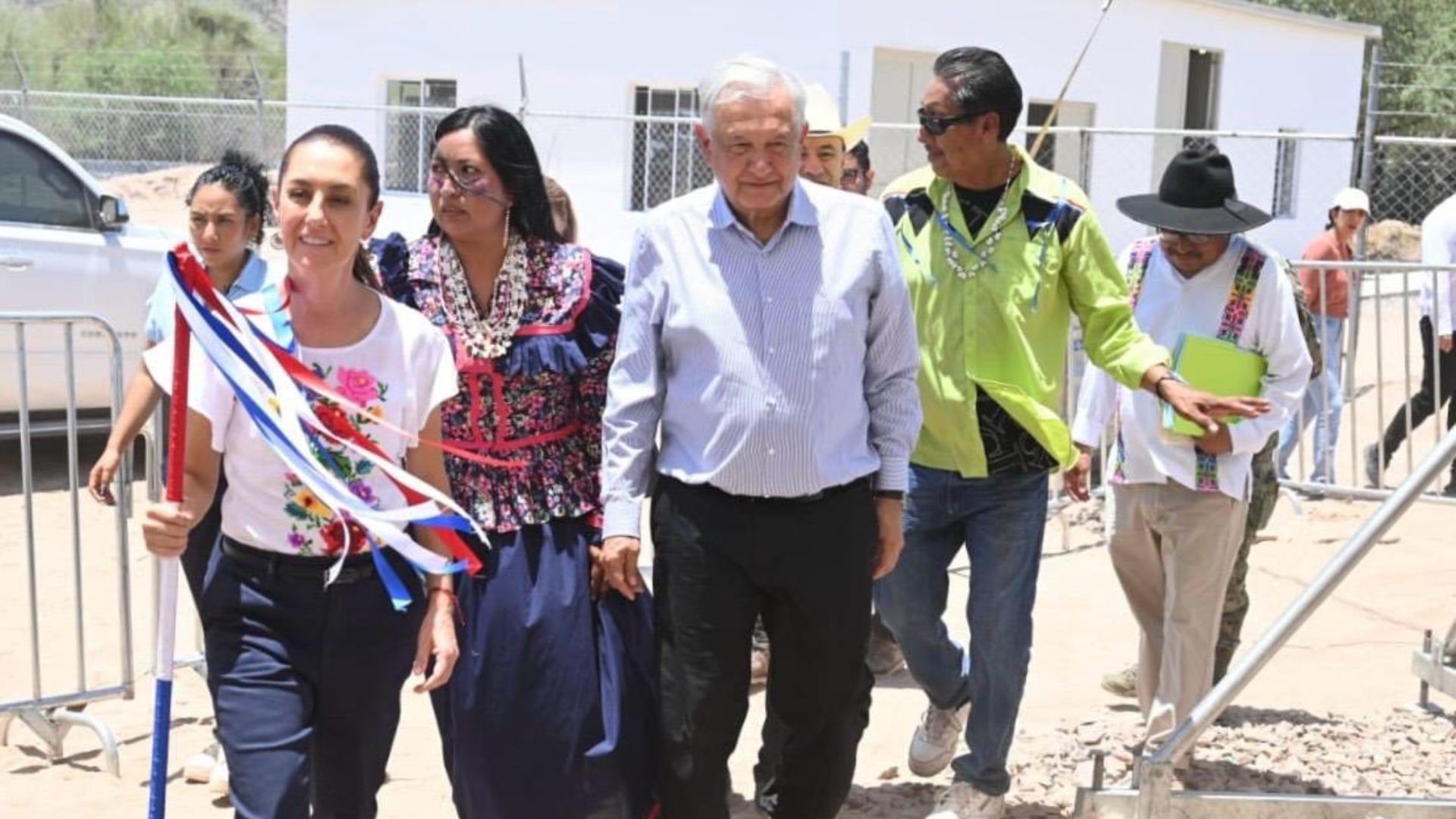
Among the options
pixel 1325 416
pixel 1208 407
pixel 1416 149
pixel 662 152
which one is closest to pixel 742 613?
pixel 1208 407

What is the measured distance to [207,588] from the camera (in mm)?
3418

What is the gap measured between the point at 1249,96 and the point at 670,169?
1067 centimetres

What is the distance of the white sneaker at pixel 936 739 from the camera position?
4.85 metres

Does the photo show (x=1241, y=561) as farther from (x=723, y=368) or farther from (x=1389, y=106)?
(x=1389, y=106)

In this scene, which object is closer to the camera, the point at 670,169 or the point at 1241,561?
the point at 1241,561

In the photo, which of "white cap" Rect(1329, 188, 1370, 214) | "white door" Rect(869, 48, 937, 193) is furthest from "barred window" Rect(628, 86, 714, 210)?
"white cap" Rect(1329, 188, 1370, 214)

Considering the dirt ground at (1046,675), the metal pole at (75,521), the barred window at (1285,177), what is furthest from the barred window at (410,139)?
the metal pole at (75,521)

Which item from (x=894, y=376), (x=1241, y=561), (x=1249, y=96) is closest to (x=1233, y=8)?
(x=1249, y=96)

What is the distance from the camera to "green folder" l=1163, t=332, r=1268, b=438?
487 cm

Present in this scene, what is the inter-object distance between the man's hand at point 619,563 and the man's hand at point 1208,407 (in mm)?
1464

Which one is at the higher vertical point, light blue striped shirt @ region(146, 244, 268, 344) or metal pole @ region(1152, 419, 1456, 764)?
light blue striped shirt @ region(146, 244, 268, 344)

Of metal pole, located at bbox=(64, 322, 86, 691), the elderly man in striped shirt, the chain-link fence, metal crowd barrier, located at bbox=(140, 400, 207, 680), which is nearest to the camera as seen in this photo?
the elderly man in striped shirt

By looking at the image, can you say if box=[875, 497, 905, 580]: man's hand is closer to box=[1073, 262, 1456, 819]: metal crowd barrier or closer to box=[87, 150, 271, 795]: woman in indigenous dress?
box=[1073, 262, 1456, 819]: metal crowd barrier

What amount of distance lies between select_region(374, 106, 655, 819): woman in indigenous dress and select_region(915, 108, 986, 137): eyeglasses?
1077mm
